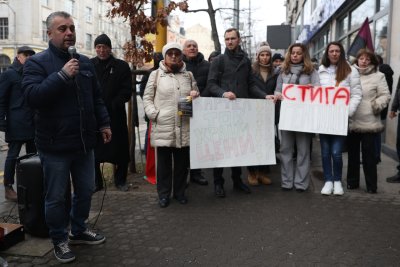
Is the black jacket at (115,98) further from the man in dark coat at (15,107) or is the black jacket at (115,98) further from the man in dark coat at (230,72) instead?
the man in dark coat at (230,72)

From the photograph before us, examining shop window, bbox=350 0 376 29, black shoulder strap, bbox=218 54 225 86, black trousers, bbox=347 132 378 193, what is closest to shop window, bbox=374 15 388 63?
shop window, bbox=350 0 376 29

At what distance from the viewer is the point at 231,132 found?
18.6ft

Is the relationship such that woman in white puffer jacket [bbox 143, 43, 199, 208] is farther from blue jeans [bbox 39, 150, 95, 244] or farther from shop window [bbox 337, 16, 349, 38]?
shop window [bbox 337, 16, 349, 38]

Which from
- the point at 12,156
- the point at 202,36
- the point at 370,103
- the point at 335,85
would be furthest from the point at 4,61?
the point at 202,36

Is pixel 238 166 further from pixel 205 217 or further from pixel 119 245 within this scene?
pixel 119 245

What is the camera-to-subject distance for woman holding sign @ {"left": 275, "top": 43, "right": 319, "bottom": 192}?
18.8ft

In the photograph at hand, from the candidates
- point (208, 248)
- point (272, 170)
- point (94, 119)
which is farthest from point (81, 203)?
point (272, 170)

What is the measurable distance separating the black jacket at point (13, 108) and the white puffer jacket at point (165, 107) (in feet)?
5.31

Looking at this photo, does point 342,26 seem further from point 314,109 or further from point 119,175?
point 119,175

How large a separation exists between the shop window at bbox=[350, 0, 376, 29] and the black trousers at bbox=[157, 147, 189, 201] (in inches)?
286

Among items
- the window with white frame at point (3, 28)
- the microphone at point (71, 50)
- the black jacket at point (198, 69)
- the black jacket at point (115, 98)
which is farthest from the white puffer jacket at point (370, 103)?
the window with white frame at point (3, 28)

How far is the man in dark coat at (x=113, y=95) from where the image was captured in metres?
5.67

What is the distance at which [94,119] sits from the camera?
12.4ft

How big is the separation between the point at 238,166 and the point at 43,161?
2.84 m
